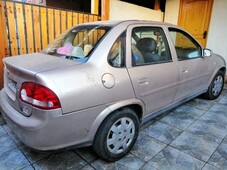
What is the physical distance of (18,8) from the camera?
3.17 metres

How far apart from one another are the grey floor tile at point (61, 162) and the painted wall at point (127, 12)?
150 inches

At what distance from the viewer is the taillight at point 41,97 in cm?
146

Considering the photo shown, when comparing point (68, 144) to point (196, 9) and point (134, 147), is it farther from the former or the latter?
point (196, 9)

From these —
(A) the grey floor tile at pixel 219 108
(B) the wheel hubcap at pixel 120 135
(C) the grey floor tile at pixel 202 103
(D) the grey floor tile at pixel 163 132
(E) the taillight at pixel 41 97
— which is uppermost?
(E) the taillight at pixel 41 97

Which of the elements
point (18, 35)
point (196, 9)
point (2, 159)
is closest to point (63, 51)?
point (2, 159)

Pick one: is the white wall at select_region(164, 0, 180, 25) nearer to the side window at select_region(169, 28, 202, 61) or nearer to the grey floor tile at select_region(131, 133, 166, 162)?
the side window at select_region(169, 28, 202, 61)

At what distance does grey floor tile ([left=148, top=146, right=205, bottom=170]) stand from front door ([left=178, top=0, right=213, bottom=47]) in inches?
197

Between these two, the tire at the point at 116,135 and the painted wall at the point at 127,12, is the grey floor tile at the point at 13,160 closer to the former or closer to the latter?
the tire at the point at 116,135

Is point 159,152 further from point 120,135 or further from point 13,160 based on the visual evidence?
point 13,160

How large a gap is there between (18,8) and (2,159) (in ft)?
7.96

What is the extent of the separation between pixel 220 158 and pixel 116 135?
4.11 feet

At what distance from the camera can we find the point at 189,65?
9.35ft

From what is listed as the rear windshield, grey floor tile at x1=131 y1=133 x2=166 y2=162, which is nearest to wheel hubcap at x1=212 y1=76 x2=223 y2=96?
grey floor tile at x1=131 y1=133 x2=166 y2=162

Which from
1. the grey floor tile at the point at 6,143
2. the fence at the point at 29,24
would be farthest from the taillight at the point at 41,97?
the fence at the point at 29,24
